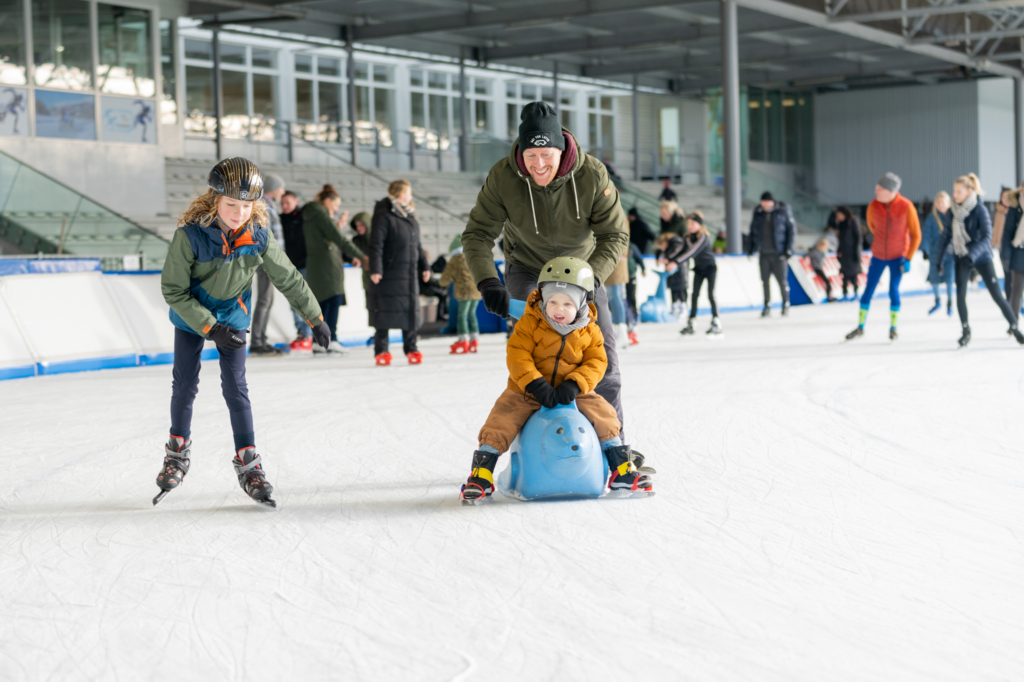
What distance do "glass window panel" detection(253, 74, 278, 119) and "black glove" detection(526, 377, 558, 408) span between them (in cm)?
2339

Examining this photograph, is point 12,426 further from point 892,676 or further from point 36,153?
point 36,153

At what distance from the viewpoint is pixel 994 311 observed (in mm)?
13797

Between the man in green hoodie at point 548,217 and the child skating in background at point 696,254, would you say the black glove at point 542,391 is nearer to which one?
the man in green hoodie at point 548,217

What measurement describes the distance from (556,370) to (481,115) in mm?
27351

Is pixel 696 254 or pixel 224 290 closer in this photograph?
pixel 224 290

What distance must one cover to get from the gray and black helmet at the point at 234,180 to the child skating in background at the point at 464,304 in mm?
6297

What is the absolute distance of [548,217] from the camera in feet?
13.6

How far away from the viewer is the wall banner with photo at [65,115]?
56.9 ft

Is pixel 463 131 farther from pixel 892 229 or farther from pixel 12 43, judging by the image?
pixel 892 229

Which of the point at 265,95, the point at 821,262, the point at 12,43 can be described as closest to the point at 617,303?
the point at 821,262

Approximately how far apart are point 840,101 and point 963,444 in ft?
114

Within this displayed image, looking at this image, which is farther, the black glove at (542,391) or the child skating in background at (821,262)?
the child skating in background at (821,262)

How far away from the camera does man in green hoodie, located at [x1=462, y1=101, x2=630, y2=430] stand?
3.99 meters

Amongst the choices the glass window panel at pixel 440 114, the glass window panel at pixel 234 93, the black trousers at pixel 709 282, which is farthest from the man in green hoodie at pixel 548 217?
the glass window panel at pixel 440 114
